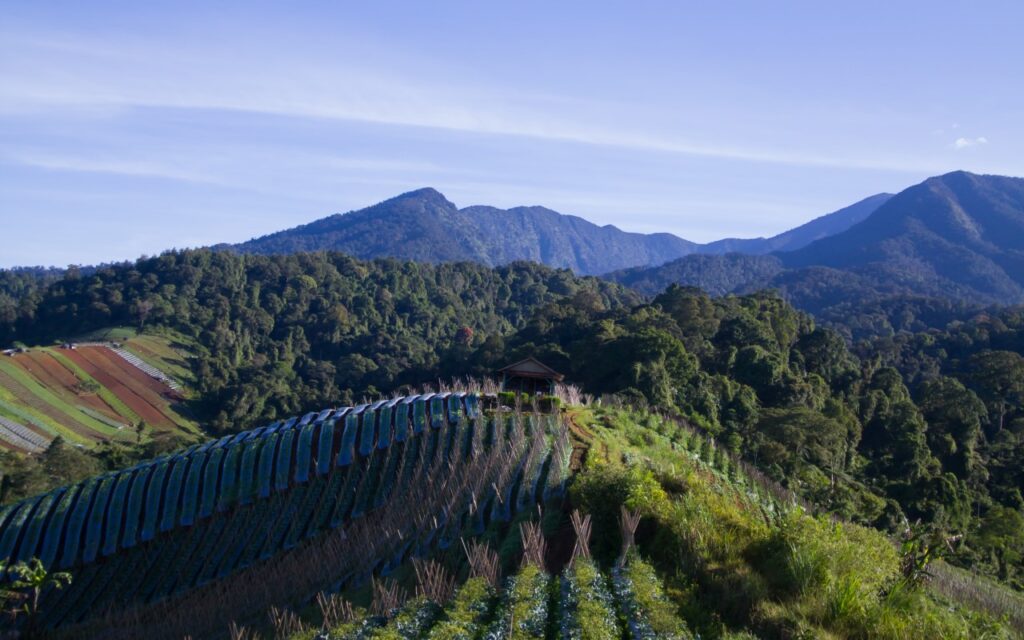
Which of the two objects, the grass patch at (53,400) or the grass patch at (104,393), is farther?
the grass patch at (104,393)

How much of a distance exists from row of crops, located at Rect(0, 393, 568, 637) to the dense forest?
7.28m

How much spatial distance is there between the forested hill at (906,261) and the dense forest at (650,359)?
97.8 ft

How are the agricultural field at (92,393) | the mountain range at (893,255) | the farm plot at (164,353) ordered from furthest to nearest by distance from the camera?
1. the mountain range at (893,255)
2. the farm plot at (164,353)
3. the agricultural field at (92,393)

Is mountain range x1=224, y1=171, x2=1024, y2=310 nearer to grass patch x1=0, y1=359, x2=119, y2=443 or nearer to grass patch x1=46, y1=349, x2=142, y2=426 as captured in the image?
grass patch x1=46, y1=349, x2=142, y2=426

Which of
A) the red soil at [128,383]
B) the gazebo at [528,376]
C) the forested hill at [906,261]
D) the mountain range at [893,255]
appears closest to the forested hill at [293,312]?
the red soil at [128,383]

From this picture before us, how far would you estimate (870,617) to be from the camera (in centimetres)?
787

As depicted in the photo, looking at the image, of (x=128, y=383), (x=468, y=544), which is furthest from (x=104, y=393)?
(x=468, y=544)

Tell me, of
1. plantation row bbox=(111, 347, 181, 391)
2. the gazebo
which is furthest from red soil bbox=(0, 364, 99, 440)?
the gazebo

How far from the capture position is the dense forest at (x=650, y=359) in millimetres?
26031

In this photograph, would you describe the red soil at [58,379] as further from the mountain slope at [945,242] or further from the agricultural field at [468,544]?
the mountain slope at [945,242]

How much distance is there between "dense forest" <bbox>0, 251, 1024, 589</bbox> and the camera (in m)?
26.0

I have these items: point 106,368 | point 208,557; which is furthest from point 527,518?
point 106,368

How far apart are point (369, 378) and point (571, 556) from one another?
48188 mm

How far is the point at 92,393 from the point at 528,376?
1677 inches
